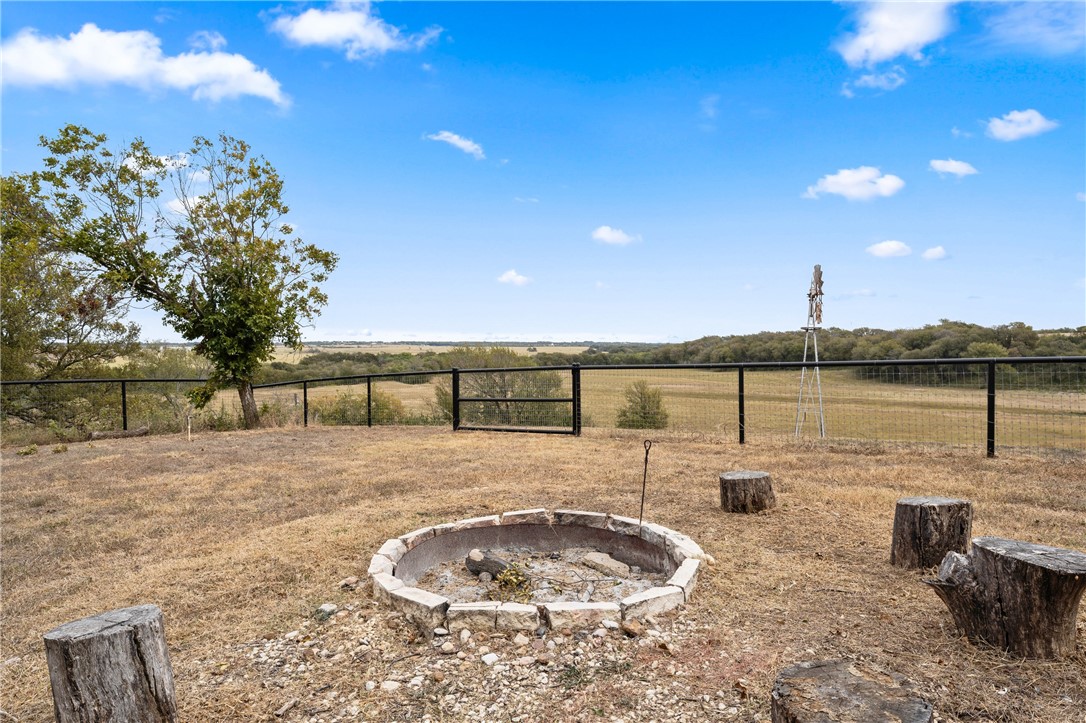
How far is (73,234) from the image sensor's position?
1104cm

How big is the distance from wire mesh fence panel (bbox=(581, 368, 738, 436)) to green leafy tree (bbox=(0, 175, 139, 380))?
9803 millimetres

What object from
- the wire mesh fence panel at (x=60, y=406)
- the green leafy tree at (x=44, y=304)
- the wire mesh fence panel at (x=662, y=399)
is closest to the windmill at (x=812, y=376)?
the wire mesh fence panel at (x=662, y=399)

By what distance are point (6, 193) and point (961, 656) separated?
15.3 m

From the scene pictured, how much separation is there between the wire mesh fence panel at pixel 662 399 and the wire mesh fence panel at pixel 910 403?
1.49 metres

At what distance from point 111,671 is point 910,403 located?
26.2ft

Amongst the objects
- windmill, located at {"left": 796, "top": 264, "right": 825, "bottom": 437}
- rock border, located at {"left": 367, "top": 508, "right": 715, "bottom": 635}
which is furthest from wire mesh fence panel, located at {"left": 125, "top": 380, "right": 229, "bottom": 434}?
windmill, located at {"left": 796, "top": 264, "right": 825, "bottom": 437}

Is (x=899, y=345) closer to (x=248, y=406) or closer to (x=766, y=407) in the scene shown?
(x=766, y=407)

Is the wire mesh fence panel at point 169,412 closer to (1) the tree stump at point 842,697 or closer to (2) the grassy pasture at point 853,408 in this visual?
(2) the grassy pasture at point 853,408

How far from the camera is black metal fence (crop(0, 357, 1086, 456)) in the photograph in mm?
6371

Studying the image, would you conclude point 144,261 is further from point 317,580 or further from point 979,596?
point 979,596

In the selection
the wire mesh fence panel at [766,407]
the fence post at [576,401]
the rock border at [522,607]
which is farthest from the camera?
the fence post at [576,401]

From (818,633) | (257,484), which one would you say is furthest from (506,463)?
(818,633)

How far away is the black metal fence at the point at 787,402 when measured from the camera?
251 inches

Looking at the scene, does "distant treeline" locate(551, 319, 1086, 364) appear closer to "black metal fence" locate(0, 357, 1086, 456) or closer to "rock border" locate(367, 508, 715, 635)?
"black metal fence" locate(0, 357, 1086, 456)
